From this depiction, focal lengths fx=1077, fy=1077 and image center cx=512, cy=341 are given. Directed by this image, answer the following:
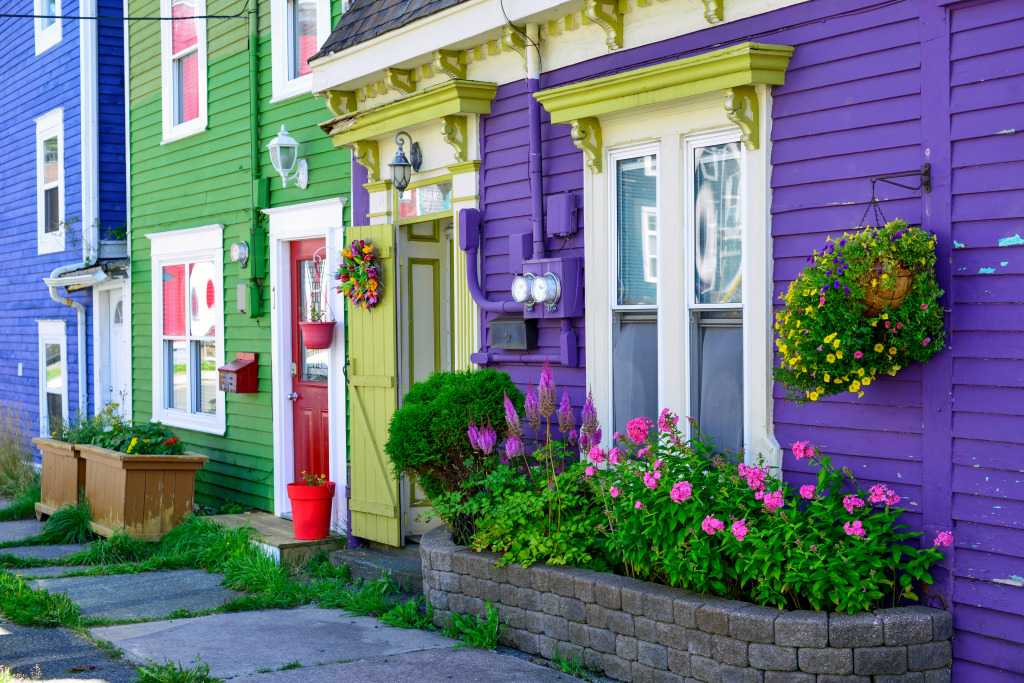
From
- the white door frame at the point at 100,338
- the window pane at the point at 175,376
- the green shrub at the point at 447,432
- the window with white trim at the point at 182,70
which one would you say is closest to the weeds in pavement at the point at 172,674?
the green shrub at the point at 447,432

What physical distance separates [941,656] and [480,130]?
4.39 meters

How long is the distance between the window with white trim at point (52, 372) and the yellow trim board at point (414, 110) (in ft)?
24.4

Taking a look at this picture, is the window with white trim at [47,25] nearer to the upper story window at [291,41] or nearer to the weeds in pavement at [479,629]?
the upper story window at [291,41]

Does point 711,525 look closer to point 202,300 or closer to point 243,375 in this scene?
point 243,375

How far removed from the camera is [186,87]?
1146 centimetres

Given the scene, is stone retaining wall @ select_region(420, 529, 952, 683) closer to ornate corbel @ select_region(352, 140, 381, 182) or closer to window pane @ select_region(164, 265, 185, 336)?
ornate corbel @ select_region(352, 140, 381, 182)

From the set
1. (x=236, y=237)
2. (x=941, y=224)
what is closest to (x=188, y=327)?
(x=236, y=237)

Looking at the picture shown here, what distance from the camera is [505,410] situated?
654cm

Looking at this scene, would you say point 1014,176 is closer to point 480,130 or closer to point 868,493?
point 868,493

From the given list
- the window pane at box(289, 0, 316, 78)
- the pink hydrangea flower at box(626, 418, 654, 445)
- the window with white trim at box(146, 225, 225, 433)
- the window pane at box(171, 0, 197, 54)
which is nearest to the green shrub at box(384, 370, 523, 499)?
the pink hydrangea flower at box(626, 418, 654, 445)

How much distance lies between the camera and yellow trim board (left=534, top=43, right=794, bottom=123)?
5.23m

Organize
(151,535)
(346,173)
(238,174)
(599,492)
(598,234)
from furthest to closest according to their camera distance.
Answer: (238,174), (151,535), (346,173), (598,234), (599,492)

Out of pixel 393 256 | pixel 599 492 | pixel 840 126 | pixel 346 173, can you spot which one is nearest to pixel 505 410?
pixel 599 492

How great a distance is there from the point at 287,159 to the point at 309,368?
184cm
